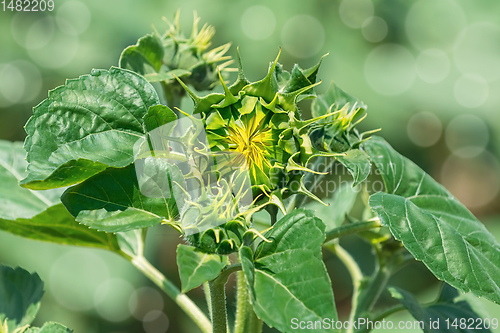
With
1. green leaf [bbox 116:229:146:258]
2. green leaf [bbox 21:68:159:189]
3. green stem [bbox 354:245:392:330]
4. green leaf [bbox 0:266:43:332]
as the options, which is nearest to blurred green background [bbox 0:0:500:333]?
green leaf [bbox 116:229:146:258]

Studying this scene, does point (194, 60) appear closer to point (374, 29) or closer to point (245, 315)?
point (245, 315)

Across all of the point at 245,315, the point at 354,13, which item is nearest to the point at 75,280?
the point at 245,315

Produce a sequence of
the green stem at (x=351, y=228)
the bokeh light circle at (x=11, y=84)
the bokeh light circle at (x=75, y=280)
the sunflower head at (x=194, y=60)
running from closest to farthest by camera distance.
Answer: the green stem at (x=351, y=228)
the sunflower head at (x=194, y=60)
the bokeh light circle at (x=75, y=280)
the bokeh light circle at (x=11, y=84)

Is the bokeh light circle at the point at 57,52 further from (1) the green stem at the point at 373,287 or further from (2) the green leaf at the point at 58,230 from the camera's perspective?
(1) the green stem at the point at 373,287

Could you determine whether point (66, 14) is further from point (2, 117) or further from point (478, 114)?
point (478, 114)

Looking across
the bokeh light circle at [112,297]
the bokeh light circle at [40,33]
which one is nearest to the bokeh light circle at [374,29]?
the bokeh light circle at [40,33]

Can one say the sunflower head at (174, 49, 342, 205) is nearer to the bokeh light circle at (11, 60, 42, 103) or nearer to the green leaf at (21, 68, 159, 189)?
the green leaf at (21, 68, 159, 189)

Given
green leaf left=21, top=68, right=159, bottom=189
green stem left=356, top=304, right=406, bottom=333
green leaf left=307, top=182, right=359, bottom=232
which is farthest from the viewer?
green leaf left=307, top=182, right=359, bottom=232
